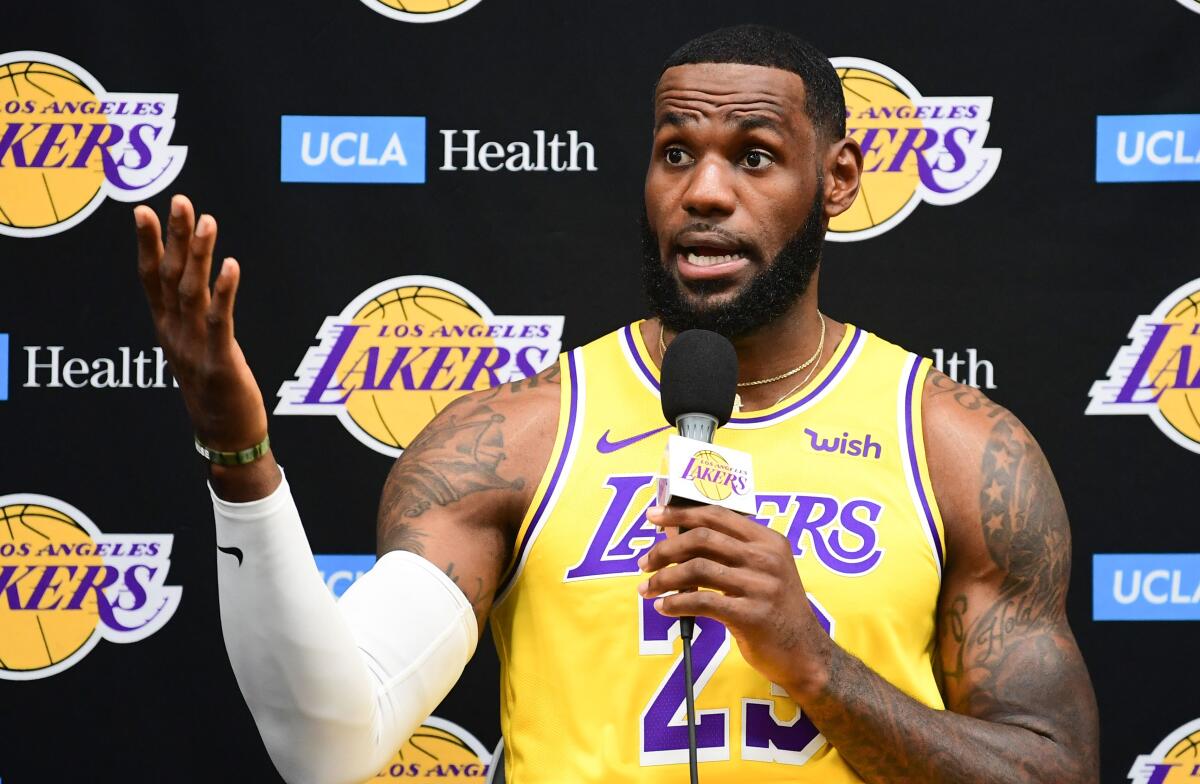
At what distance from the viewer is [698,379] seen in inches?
52.2

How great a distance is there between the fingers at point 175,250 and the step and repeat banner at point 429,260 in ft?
3.85

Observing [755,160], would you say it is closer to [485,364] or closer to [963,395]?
[963,395]

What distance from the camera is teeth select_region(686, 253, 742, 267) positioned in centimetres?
173

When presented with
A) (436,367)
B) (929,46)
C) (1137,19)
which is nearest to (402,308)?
(436,367)

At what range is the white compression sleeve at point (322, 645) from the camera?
1265mm

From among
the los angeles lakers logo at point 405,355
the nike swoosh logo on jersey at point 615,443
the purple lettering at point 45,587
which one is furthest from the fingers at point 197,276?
the purple lettering at point 45,587

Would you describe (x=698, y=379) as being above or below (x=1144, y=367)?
below

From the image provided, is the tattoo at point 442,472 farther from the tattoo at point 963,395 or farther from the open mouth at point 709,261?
the tattoo at point 963,395

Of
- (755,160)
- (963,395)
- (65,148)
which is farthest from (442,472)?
(65,148)

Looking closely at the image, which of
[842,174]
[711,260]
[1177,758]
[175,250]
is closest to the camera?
[175,250]

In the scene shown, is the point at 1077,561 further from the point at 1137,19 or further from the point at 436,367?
the point at 436,367

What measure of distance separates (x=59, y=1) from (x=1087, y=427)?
1768mm

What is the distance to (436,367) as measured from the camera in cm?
233

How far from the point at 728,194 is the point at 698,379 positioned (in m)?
0.44
